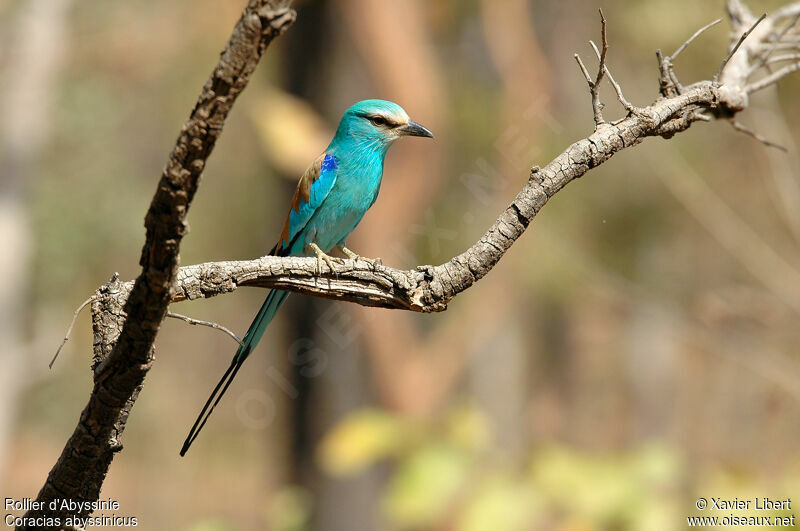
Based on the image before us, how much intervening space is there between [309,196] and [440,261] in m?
2.34

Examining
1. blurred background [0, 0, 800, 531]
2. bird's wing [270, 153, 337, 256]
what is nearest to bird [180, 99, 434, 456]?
bird's wing [270, 153, 337, 256]

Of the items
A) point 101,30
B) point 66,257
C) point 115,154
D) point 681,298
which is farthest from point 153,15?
point 681,298

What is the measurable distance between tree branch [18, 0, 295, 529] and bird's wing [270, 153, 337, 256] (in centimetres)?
136

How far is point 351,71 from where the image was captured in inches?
222

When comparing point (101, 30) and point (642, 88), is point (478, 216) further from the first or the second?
point (101, 30)

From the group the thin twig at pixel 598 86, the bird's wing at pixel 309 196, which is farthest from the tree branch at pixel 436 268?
the bird's wing at pixel 309 196

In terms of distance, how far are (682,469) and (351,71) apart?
152 inches

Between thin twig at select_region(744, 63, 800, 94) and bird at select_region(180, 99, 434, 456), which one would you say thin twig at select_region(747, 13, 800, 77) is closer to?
thin twig at select_region(744, 63, 800, 94)

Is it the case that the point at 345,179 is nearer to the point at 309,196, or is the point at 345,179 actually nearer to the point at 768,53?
the point at 309,196

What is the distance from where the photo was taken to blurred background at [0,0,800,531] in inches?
120

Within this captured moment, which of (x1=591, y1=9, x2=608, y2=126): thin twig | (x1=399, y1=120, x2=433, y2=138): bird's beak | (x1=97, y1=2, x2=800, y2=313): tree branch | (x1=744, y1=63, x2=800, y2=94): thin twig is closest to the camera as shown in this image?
(x1=97, y1=2, x2=800, y2=313): tree branch

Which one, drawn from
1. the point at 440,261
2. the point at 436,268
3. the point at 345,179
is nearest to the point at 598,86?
the point at 436,268

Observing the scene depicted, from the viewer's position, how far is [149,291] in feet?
4.05

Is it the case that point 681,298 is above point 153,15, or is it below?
below
